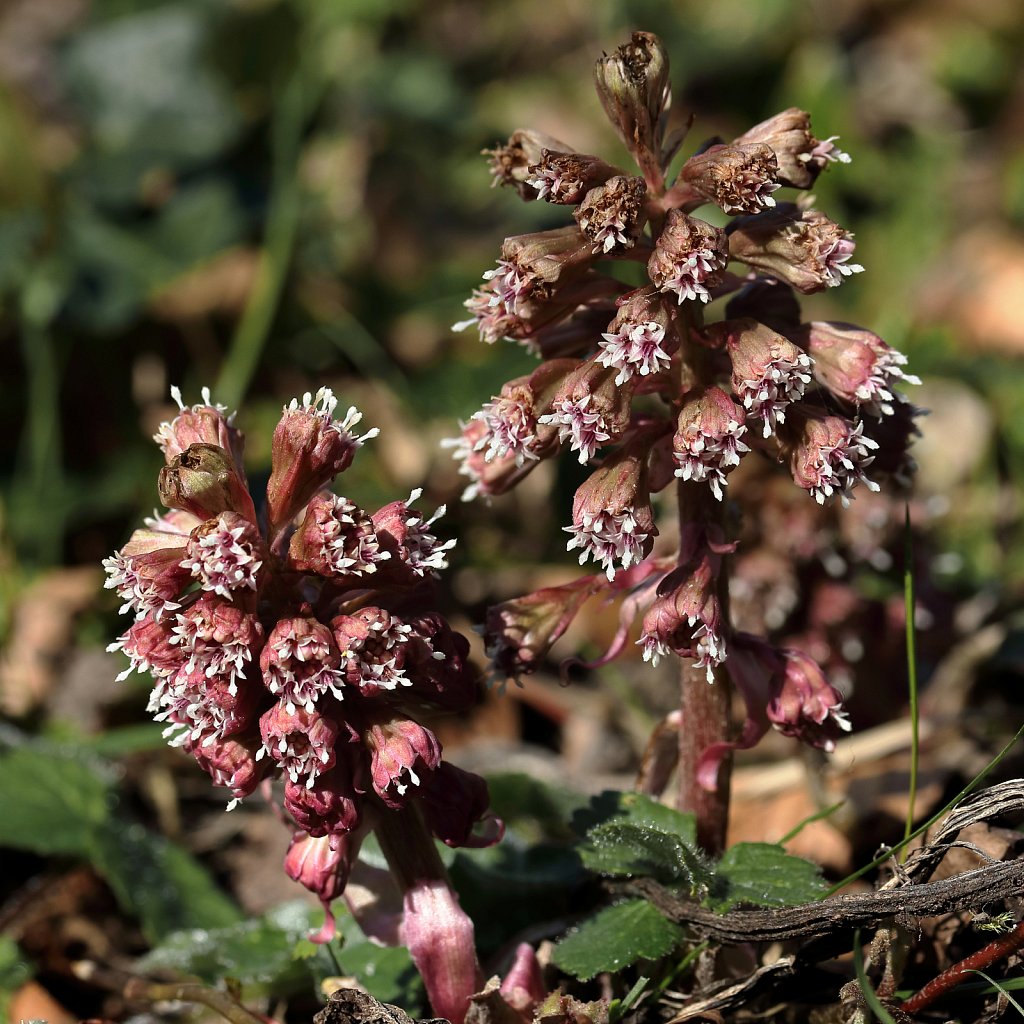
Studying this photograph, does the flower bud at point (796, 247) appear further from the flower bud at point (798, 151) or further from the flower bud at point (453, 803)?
the flower bud at point (453, 803)

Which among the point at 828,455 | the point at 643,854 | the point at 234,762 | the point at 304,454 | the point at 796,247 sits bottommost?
the point at 643,854

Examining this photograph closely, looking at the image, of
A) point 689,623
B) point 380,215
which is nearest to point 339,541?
point 689,623

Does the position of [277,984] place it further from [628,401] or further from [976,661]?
[976,661]

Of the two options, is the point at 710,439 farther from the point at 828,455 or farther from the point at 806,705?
the point at 806,705

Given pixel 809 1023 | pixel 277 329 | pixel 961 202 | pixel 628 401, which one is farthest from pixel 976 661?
pixel 961 202

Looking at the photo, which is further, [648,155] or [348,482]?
[348,482]

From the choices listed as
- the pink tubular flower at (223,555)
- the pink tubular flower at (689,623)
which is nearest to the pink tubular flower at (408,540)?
the pink tubular flower at (223,555)

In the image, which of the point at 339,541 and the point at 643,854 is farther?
the point at 643,854
